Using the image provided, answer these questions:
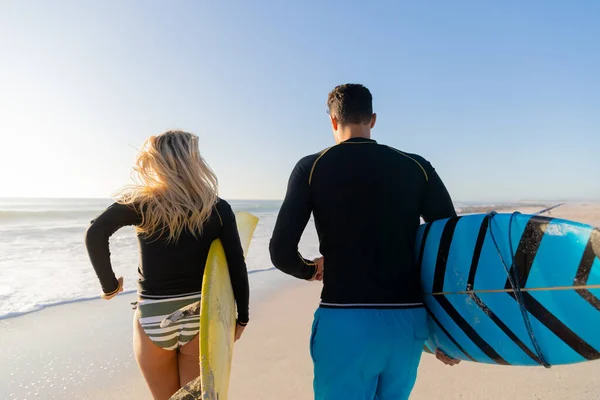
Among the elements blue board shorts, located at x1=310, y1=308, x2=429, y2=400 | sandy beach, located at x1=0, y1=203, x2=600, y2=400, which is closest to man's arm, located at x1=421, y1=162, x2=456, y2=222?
blue board shorts, located at x1=310, y1=308, x2=429, y2=400

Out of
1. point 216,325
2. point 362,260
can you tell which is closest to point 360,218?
point 362,260

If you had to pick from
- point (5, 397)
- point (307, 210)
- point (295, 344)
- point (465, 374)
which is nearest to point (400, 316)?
point (307, 210)

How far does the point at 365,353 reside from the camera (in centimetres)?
166

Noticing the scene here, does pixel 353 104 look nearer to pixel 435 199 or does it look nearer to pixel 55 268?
pixel 435 199

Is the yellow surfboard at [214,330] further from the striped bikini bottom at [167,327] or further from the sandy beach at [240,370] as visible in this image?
the sandy beach at [240,370]

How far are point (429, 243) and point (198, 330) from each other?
1.20 m

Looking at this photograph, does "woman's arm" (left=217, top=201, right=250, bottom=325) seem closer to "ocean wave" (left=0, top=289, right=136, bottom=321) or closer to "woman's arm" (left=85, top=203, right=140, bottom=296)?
"woman's arm" (left=85, top=203, right=140, bottom=296)

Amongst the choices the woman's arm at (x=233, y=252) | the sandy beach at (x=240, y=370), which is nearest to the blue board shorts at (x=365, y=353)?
the woman's arm at (x=233, y=252)

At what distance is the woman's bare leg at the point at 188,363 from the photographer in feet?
6.85

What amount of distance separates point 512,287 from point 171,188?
1.58 m

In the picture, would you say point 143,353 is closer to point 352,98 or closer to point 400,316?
point 400,316

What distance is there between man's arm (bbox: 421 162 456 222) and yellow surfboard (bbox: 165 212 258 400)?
1.05 m

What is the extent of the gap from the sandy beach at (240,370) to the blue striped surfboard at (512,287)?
1579 mm

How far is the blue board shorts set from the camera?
167 cm
